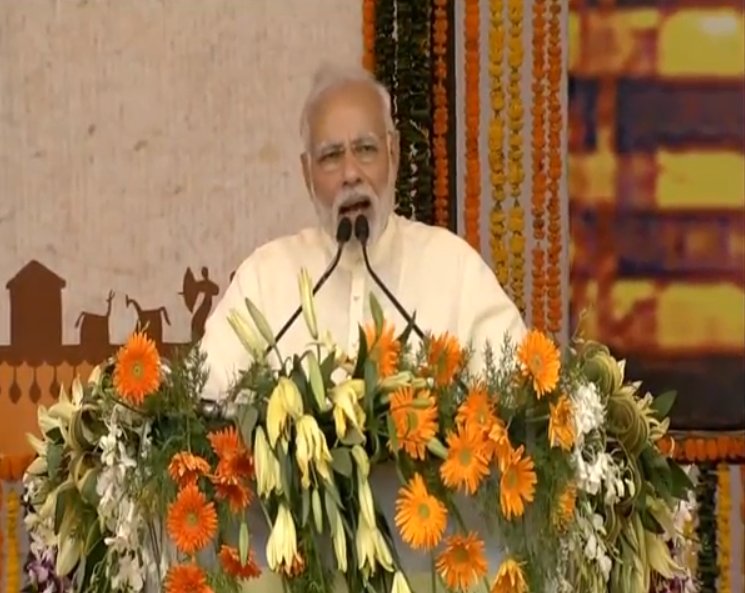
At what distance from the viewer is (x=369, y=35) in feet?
10.7

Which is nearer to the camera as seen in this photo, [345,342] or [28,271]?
[345,342]

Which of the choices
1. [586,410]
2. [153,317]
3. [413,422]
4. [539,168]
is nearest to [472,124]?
[539,168]

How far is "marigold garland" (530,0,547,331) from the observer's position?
322 centimetres

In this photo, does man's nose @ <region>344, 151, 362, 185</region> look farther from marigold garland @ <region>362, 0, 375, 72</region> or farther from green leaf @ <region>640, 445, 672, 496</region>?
marigold garland @ <region>362, 0, 375, 72</region>

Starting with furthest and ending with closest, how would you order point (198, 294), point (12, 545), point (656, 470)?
1. point (198, 294)
2. point (12, 545)
3. point (656, 470)

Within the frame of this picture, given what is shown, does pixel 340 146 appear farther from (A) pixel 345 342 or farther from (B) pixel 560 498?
(B) pixel 560 498

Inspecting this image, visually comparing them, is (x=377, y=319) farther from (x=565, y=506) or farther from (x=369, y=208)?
(x=369, y=208)

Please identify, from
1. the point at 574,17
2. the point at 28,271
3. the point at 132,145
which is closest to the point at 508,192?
the point at 574,17

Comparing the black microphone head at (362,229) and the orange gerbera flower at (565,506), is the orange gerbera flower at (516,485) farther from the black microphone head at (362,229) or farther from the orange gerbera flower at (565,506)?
the black microphone head at (362,229)

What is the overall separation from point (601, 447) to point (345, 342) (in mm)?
721

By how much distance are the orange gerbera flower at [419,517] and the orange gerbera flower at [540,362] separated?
18cm

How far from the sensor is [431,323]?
2322mm

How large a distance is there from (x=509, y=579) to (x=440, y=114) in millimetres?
1768

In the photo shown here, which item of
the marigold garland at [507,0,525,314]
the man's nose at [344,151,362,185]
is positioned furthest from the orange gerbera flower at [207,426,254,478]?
the marigold garland at [507,0,525,314]
